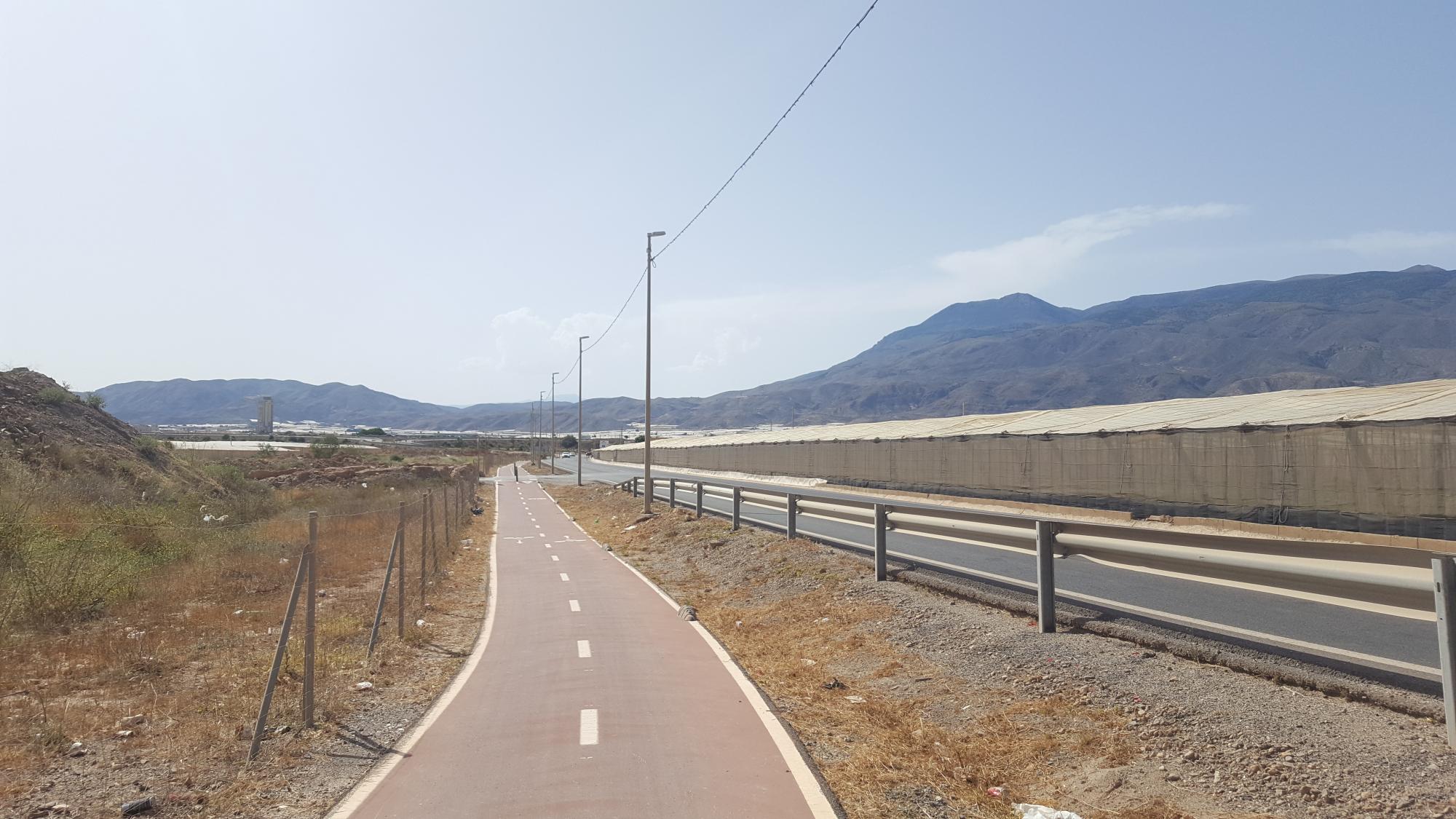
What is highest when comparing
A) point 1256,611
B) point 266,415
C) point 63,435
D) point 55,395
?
point 266,415

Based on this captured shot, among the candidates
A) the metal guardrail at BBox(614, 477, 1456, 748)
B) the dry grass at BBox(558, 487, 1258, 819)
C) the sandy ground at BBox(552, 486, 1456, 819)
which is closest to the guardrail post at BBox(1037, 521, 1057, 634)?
the metal guardrail at BBox(614, 477, 1456, 748)

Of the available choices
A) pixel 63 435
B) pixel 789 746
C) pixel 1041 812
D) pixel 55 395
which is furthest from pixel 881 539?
pixel 55 395

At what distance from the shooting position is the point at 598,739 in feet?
23.6

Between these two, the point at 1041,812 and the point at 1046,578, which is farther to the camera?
the point at 1046,578

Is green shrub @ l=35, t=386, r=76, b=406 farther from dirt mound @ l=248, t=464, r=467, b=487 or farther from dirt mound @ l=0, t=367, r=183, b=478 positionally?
dirt mound @ l=248, t=464, r=467, b=487

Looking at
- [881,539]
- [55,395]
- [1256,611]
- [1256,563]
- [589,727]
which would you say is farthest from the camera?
[55,395]

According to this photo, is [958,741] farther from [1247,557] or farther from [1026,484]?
[1026,484]

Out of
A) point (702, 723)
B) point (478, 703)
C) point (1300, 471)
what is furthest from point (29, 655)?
point (1300, 471)

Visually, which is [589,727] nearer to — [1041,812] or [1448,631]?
[1041,812]

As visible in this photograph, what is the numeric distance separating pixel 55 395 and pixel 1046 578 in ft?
123

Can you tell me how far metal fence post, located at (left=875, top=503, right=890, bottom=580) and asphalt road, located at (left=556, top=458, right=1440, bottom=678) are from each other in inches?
58.3

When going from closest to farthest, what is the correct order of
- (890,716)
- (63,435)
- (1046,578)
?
(890,716) < (1046,578) < (63,435)

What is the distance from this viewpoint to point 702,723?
7617 mm

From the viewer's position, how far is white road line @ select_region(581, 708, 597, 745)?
23.5 ft
